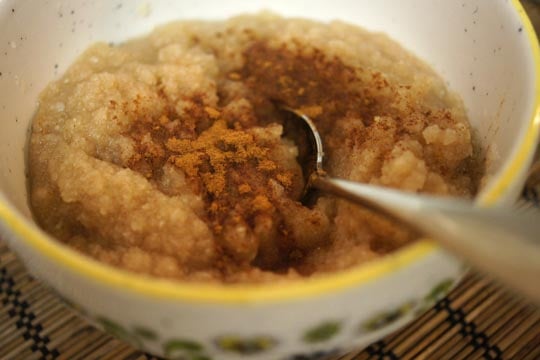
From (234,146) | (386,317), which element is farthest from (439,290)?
(234,146)

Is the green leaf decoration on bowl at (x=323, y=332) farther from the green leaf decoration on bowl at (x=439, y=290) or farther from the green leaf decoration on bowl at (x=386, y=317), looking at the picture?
the green leaf decoration on bowl at (x=439, y=290)

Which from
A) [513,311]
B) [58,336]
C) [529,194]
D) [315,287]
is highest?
[529,194]

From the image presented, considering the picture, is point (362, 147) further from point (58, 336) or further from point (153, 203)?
point (58, 336)

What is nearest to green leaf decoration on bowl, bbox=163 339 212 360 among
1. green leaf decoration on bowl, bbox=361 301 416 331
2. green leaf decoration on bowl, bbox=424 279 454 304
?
green leaf decoration on bowl, bbox=361 301 416 331

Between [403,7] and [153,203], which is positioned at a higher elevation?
[403,7]

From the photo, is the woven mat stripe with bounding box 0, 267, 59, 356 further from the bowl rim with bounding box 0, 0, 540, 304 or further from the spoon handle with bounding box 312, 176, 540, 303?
the spoon handle with bounding box 312, 176, 540, 303

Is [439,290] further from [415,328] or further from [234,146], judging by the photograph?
[234,146]

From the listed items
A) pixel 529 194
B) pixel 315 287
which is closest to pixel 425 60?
pixel 529 194

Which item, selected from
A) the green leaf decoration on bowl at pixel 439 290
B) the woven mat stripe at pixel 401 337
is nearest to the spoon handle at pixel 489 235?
the green leaf decoration on bowl at pixel 439 290
